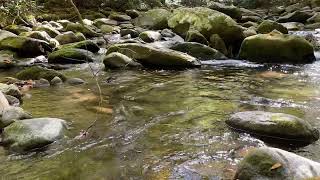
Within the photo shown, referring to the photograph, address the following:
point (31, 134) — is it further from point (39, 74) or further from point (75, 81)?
point (39, 74)

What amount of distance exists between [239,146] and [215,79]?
3.81m

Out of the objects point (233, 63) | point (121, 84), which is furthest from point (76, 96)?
point (233, 63)

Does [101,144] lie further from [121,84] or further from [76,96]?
[121,84]

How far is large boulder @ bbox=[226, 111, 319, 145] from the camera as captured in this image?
4.44 metres

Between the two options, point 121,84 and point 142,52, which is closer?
point 121,84

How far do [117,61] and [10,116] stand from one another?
455cm

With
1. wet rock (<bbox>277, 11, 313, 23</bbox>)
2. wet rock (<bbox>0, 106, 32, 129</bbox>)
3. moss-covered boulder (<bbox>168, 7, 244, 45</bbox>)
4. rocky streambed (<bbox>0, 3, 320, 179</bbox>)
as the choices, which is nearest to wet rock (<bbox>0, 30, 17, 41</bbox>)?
rocky streambed (<bbox>0, 3, 320, 179</bbox>)

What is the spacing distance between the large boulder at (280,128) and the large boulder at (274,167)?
109 cm

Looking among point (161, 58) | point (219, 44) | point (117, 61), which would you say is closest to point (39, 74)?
point (117, 61)

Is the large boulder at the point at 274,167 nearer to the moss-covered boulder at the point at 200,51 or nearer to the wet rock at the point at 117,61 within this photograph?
the wet rock at the point at 117,61

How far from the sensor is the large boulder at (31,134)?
14.3ft

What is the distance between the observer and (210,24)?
37.4 ft

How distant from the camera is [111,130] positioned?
4.98 m

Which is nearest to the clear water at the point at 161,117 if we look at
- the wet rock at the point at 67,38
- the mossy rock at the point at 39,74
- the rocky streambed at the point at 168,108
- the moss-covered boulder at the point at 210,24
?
the rocky streambed at the point at 168,108
